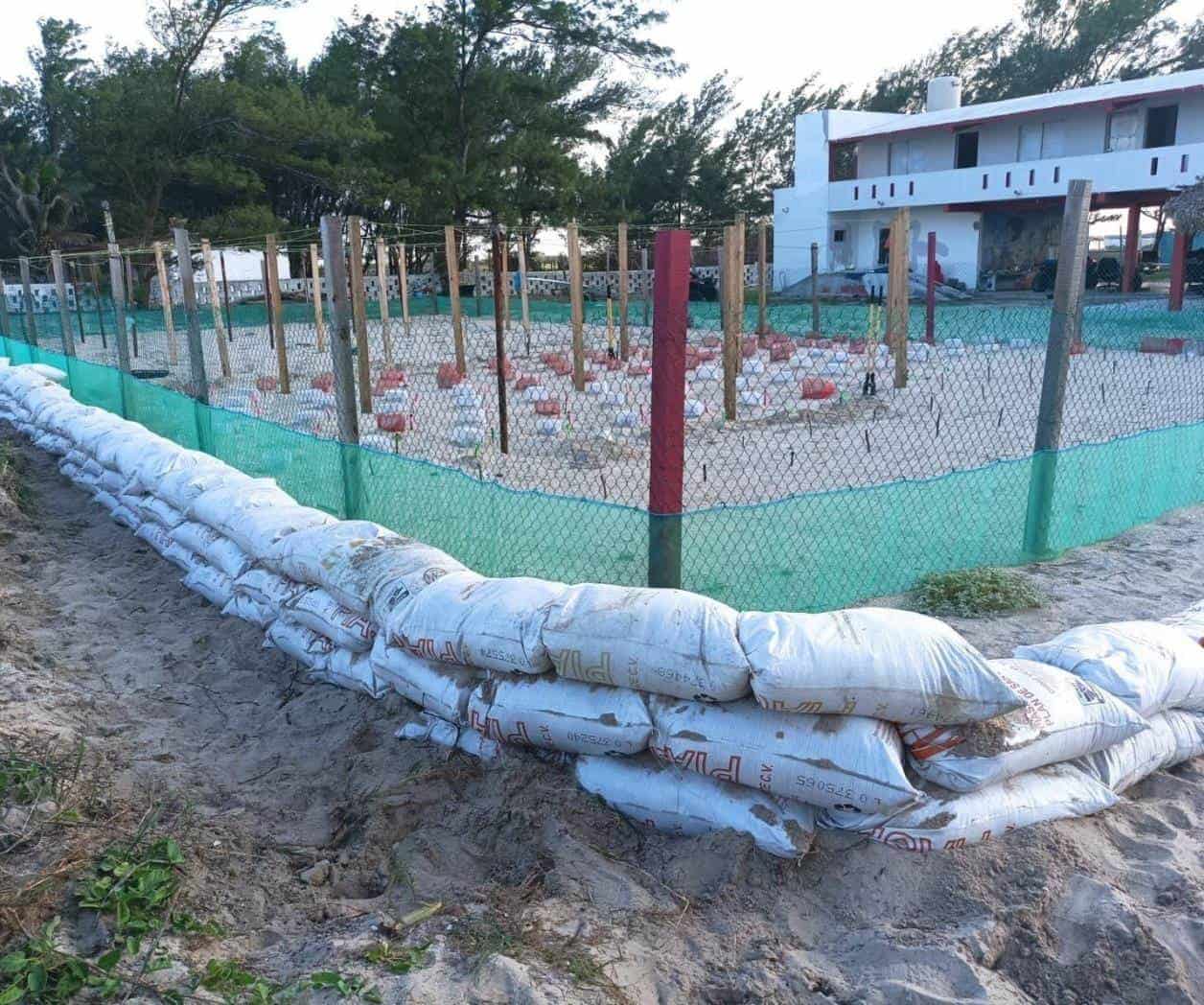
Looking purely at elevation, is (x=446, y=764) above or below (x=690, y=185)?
below

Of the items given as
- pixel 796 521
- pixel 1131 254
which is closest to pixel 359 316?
pixel 796 521

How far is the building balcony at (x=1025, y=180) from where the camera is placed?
22.1m

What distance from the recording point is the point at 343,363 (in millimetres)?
4910

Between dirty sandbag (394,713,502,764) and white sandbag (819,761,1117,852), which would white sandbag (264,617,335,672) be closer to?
dirty sandbag (394,713,502,764)

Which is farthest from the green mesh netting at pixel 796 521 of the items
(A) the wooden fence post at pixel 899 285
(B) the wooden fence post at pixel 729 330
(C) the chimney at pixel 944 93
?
(C) the chimney at pixel 944 93

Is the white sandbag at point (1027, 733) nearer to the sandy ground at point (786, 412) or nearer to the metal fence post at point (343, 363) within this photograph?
the metal fence post at point (343, 363)

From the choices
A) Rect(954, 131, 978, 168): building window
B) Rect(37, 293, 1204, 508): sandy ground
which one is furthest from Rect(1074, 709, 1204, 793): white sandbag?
Rect(954, 131, 978, 168): building window

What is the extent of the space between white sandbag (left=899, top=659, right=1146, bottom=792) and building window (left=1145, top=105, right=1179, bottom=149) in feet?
85.1

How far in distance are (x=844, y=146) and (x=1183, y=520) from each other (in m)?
29.0

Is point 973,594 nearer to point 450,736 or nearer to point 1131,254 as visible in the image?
point 450,736

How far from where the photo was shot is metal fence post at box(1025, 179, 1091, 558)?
4402 mm

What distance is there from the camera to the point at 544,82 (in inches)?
1187

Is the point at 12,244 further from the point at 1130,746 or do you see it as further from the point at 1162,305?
the point at 1130,746

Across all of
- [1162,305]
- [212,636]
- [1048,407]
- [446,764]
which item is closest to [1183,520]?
[1048,407]
